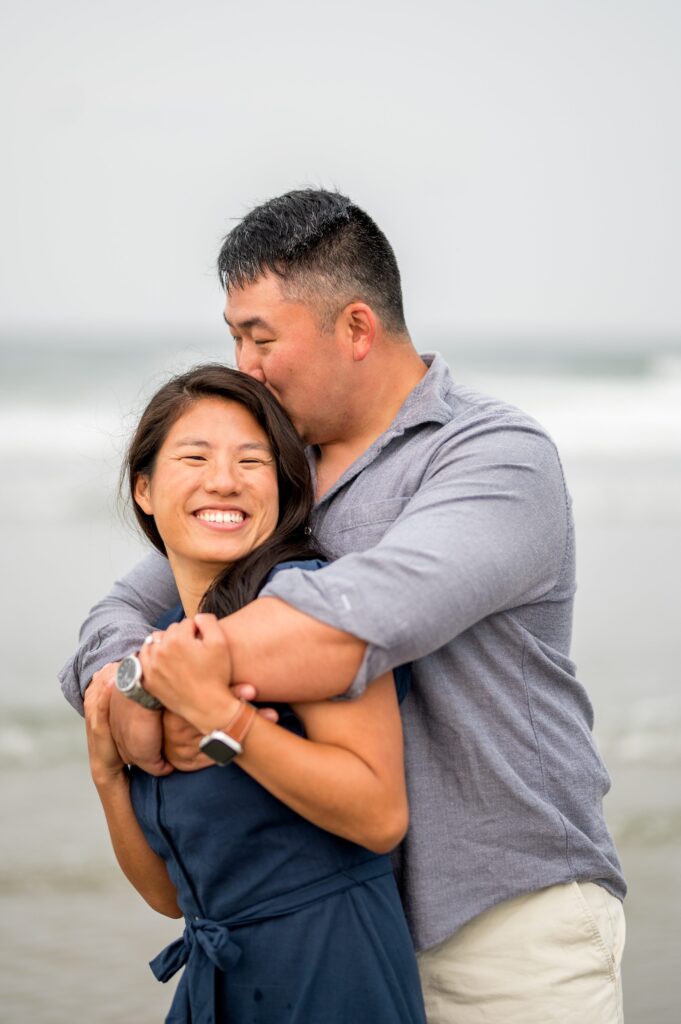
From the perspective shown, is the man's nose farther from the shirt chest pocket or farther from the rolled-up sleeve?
the rolled-up sleeve

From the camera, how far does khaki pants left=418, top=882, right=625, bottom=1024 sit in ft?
7.53

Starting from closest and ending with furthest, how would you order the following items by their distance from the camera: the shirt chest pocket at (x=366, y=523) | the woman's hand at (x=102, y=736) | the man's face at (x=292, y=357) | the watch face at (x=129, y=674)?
the watch face at (x=129, y=674)
the woman's hand at (x=102, y=736)
the shirt chest pocket at (x=366, y=523)
the man's face at (x=292, y=357)

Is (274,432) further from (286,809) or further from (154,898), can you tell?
(154,898)

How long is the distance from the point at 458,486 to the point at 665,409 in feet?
54.4

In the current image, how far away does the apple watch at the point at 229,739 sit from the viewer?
1890 mm

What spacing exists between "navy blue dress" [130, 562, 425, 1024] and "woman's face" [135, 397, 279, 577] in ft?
1.27

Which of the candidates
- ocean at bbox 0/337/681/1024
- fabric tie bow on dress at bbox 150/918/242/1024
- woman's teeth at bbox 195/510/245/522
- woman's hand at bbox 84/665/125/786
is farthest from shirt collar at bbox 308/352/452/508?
fabric tie bow on dress at bbox 150/918/242/1024

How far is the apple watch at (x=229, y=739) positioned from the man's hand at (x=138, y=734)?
0.18 meters

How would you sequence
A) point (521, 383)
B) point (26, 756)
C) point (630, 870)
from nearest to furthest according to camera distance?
point (630, 870)
point (26, 756)
point (521, 383)

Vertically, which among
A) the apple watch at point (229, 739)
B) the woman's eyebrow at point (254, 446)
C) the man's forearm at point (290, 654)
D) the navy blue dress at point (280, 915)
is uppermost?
the woman's eyebrow at point (254, 446)

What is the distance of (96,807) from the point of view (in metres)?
5.07

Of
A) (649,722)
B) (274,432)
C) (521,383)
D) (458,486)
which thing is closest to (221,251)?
(274,432)

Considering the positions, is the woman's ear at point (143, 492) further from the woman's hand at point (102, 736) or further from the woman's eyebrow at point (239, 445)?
the woman's hand at point (102, 736)

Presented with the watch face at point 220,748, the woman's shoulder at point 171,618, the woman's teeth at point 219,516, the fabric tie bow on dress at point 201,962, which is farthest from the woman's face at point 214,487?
the fabric tie bow on dress at point 201,962
